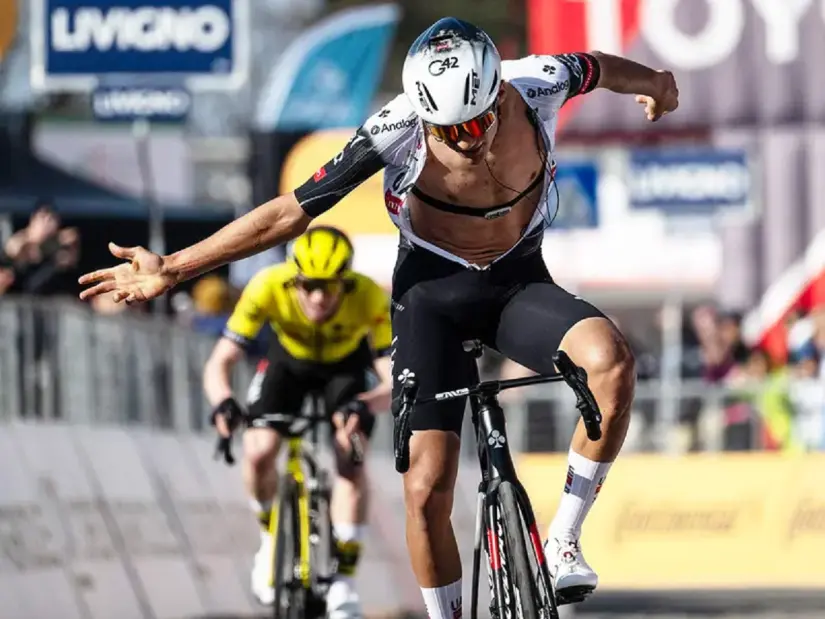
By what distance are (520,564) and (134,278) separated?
5.82 ft

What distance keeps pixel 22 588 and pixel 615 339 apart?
4.71 metres

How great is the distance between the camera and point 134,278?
26.1 ft

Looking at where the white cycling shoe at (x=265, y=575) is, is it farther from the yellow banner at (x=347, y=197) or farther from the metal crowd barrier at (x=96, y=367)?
the yellow banner at (x=347, y=197)

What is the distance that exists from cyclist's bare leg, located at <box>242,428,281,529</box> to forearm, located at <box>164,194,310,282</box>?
15.2 ft

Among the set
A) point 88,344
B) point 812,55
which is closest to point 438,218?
point 88,344

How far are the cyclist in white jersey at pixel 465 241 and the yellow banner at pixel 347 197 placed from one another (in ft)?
56.0

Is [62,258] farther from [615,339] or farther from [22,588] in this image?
[615,339]

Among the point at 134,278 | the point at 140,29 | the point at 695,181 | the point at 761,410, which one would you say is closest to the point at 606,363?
the point at 134,278

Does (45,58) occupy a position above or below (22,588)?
above

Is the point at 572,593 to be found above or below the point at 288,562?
above

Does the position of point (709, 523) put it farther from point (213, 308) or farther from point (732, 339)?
point (213, 308)

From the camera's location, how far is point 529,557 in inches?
327

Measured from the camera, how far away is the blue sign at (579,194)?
2203 cm

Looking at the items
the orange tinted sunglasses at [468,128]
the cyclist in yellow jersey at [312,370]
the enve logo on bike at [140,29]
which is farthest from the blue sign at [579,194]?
the orange tinted sunglasses at [468,128]
